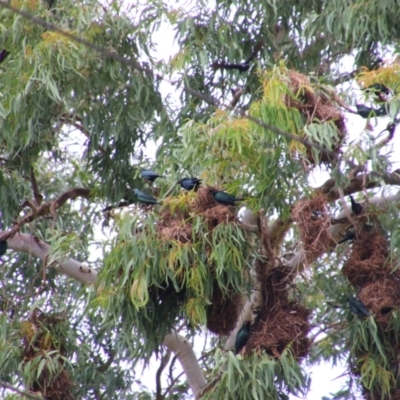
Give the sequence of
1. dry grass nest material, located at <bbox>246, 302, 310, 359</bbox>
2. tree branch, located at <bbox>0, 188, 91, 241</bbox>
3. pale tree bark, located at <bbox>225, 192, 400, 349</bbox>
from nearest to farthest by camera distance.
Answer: dry grass nest material, located at <bbox>246, 302, 310, 359</bbox> < pale tree bark, located at <bbox>225, 192, 400, 349</bbox> < tree branch, located at <bbox>0, 188, 91, 241</bbox>

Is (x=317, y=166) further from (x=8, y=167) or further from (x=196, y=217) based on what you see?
(x=8, y=167)

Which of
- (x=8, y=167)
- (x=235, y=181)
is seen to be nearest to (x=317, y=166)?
(x=235, y=181)

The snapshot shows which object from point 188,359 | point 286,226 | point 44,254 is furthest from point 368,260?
point 44,254

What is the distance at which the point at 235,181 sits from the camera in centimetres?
539

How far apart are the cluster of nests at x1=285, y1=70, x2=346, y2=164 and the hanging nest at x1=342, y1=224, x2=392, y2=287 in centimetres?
60

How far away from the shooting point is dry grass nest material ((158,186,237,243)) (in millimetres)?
5273

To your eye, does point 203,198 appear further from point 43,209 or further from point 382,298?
point 43,209

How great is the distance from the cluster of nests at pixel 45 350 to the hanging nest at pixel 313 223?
168cm

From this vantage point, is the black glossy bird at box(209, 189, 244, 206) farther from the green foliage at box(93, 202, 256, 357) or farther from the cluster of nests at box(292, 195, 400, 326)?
the cluster of nests at box(292, 195, 400, 326)

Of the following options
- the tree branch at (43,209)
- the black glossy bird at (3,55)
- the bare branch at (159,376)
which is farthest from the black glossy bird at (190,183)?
the bare branch at (159,376)

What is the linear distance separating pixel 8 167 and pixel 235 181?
6.49 ft

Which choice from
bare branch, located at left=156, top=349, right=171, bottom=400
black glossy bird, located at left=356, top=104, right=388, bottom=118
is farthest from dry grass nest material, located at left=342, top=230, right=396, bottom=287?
bare branch, located at left=156, top=349, right=171, bottom=400

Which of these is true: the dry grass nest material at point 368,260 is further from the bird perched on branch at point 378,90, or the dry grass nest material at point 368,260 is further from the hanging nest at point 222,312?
the bird perched on branch at point 378,90

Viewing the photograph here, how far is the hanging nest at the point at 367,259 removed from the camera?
5.61 m
